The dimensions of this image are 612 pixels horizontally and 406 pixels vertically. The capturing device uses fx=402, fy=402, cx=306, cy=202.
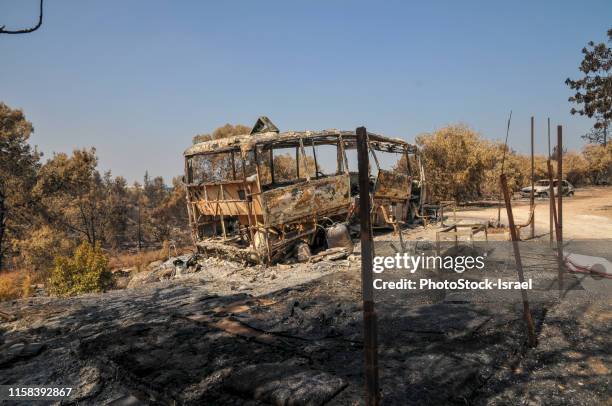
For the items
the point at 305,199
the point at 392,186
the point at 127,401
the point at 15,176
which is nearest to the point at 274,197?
the point at 305,199

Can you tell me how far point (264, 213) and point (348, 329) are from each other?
16.5 ft

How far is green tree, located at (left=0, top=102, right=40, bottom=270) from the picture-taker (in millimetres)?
21891

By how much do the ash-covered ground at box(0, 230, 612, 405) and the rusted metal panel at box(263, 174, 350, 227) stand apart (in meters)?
2.63

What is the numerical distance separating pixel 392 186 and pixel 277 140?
429cm

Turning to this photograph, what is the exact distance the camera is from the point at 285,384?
3777 millimetres

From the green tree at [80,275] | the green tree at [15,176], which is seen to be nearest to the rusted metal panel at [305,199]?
the green tree at [80,275]

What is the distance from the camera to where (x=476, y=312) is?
579cm

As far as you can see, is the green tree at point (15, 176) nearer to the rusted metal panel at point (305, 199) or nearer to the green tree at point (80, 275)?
the green tree at point (80, 275)

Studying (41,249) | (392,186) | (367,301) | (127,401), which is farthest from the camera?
(41,249)

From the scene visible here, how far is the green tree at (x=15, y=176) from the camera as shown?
21.9 m

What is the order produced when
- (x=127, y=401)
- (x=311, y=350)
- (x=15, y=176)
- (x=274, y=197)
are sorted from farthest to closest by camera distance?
(x=15, y=176)
(x=274, y=197)
(x=311, y=350)
(x=127, y=401)

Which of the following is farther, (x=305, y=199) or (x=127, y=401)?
(x=305, y=199)

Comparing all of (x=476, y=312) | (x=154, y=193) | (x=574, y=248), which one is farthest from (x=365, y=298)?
(x=154, y=193)

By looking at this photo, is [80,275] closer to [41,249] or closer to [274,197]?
[274,197]
